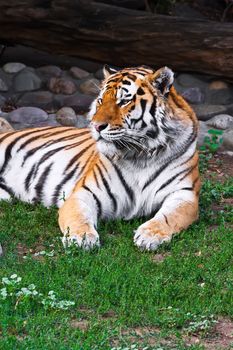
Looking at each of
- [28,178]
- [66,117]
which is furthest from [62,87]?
[28,178]

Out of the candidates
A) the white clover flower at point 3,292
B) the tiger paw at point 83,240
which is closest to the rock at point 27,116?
the tiger paw at point 83,240

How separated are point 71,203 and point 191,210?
87 centimetres

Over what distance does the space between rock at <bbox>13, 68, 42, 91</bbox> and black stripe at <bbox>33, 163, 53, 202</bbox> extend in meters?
2.93

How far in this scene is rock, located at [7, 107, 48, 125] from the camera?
10.3m

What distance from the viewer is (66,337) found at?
5055 millimetres

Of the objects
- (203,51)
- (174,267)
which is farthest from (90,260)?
(203,51)

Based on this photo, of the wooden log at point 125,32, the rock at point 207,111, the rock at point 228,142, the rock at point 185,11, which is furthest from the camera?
the rock at point 185,11

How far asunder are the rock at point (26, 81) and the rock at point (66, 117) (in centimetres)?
72

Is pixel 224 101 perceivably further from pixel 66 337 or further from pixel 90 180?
pixel 66 337

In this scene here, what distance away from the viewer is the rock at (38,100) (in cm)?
1089

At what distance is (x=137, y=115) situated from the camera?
7.25 metres

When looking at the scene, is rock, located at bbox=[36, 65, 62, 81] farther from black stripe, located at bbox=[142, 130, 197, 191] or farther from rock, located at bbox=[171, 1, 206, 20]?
black stripe, located at bbox=[142, 130, 197, 191]

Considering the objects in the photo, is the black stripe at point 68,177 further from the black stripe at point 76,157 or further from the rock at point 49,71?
the rock at point 49,71

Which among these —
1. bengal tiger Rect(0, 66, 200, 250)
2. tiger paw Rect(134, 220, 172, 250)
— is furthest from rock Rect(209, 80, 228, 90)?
tiger paw Rect(134, 220, 172, 250)
